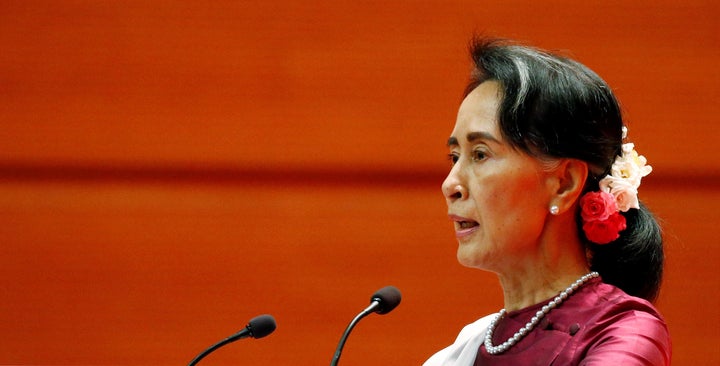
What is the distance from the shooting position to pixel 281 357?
2.51 meters

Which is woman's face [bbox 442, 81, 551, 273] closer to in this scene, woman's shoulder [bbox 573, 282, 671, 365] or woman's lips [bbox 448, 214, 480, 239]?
woman's lips [bbox 448, 214, 480, 239]

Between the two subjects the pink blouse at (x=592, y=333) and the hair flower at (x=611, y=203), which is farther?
the hair flower at (x=611, y=203)

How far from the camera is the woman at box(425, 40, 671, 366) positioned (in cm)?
156

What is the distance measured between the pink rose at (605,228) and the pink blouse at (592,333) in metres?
0.07

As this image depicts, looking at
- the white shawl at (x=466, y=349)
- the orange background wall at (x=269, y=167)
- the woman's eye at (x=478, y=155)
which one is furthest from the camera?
the orange background wall at (x=269, y=167)

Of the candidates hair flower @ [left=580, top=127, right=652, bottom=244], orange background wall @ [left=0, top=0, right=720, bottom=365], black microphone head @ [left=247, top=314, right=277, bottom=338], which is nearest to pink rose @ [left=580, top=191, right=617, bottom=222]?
hair flower @ [left=580, top=127, right=652, bottom=244]

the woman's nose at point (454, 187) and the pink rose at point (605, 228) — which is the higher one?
the woman's nose at point (454, 187)

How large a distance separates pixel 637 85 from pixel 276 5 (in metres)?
0.97

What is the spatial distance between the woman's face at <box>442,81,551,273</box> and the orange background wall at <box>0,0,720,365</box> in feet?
2.91

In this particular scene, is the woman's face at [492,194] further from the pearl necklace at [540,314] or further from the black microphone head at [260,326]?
the black microphone head at [260,326]

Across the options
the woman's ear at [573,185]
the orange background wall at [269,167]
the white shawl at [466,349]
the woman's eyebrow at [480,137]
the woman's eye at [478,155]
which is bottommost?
the white shawl at [466,349]

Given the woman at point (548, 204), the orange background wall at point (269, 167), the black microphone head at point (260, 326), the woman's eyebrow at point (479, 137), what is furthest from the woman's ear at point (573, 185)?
the orange background wall at point (269, 167)

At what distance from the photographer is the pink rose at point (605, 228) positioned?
159cm

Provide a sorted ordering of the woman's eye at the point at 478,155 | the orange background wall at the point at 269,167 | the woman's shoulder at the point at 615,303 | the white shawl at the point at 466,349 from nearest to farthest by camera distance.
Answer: the woman's shoulder at the point at 615,303
the woman's eye at the point at 478,155
the white shawl at the point at 466,349
the orange background wall at the point at 269,167
